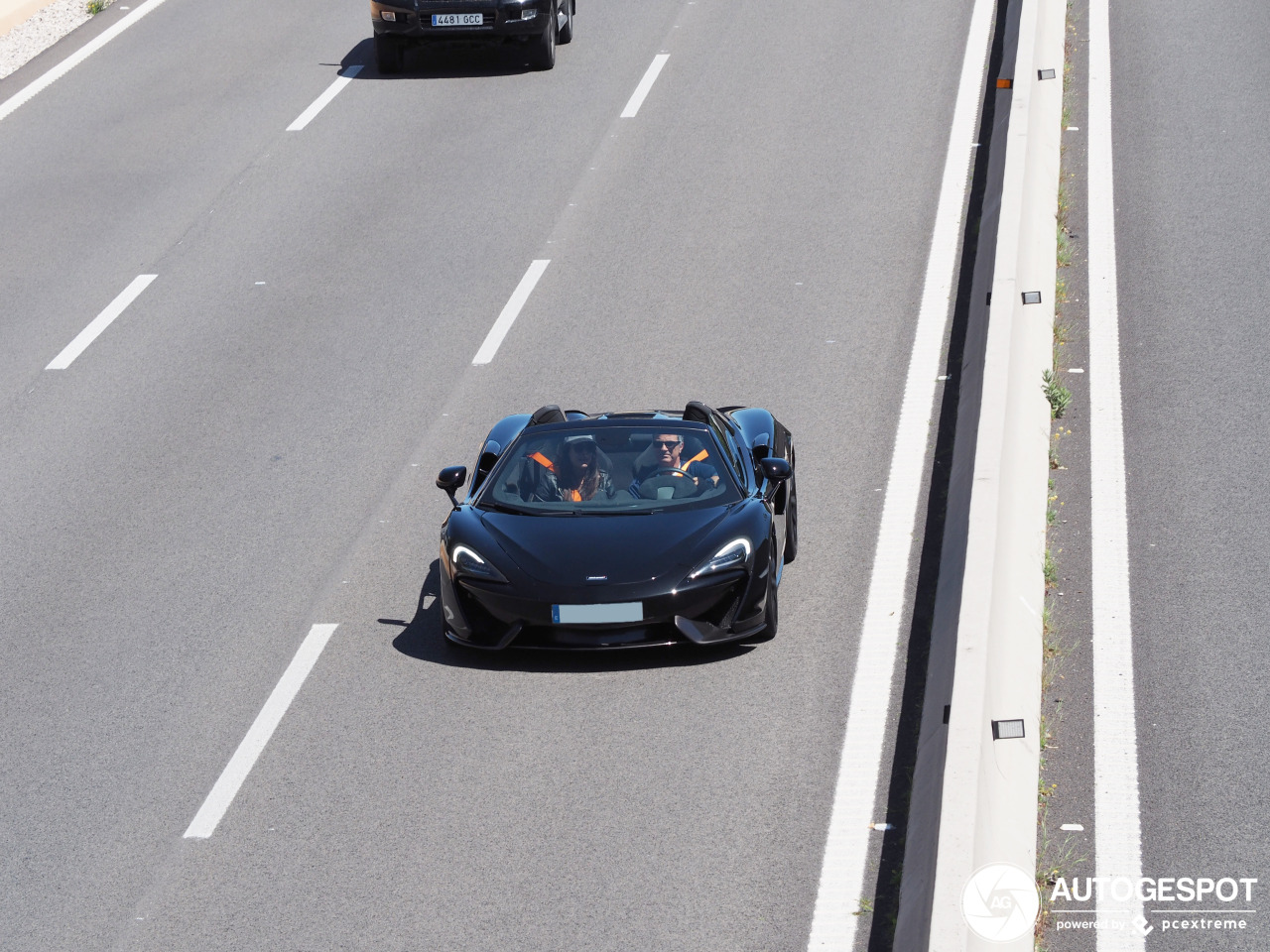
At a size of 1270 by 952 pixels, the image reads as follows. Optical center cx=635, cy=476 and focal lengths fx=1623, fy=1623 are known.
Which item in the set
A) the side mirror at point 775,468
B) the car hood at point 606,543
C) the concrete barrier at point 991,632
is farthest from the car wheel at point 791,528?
the concrete barrier at point 991,632

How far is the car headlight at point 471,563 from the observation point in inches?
334

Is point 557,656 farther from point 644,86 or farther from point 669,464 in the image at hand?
point 644,86

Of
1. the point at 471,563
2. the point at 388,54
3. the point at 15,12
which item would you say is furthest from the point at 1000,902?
the point at 15,12

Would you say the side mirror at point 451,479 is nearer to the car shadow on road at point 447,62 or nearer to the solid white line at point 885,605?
the solid white line at point 885,605

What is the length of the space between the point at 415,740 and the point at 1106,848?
3244 millimetres

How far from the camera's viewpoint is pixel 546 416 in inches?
400

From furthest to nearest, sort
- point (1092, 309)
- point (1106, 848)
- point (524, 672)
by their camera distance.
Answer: point (1092, 309), point (524, 672), point (1106, 848)

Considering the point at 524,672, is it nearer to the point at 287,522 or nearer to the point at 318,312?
the point at 287,522

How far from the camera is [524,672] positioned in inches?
336

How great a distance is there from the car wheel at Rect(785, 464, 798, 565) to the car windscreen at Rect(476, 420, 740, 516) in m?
0.54

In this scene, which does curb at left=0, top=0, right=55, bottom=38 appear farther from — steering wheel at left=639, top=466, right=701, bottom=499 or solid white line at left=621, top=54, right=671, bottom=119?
steering wheel at left=639, top=466, right=701, bottom=499

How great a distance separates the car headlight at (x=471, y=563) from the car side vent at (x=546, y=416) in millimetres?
1539

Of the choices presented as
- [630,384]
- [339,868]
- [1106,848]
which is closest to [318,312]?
[630,384]

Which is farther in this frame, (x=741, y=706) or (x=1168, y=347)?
(x=1168, y=347)
